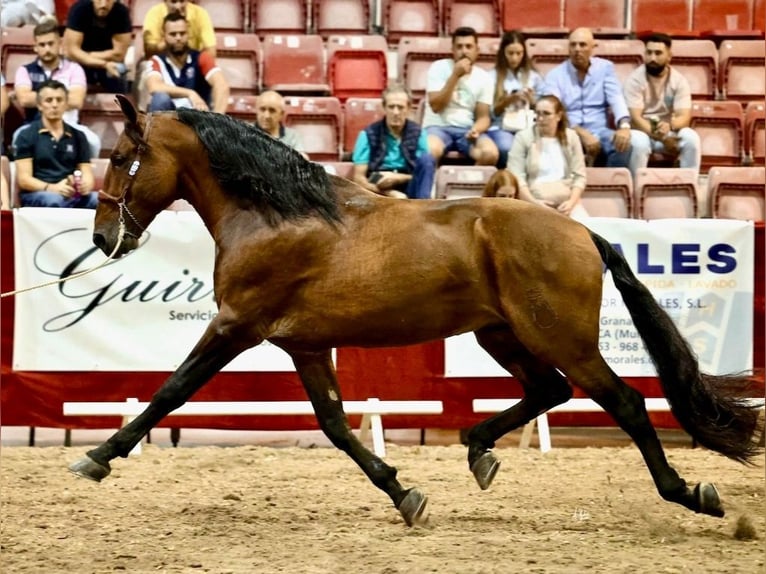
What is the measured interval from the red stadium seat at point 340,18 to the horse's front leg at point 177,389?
22.9 feet

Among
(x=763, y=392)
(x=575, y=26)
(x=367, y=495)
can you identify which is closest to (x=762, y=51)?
(x=575, y=26)

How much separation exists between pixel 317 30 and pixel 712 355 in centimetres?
563

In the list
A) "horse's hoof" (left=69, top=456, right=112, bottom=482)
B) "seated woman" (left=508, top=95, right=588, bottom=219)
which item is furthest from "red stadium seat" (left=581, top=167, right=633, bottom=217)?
"horse's hoof" (left=69, top=456, right=112, bottom=482)

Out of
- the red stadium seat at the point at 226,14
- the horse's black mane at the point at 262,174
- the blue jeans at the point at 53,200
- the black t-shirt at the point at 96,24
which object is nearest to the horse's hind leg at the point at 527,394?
the horse's black mane at the point at 262,174

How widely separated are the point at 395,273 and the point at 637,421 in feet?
4.19

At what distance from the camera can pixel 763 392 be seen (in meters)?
5.69

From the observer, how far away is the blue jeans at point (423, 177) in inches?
340

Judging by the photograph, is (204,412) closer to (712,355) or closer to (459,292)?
(459,292)

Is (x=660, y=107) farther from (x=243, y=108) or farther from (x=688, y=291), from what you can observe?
(x=243, y=108)

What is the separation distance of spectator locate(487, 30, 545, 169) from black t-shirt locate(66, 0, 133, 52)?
3297 mm

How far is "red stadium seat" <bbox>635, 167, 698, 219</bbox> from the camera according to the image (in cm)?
946

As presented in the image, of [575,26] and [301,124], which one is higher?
[575,26]

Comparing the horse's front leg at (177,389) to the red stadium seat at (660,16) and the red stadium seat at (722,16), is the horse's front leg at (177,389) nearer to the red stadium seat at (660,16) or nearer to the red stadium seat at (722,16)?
the red stadium seat at (660,16)

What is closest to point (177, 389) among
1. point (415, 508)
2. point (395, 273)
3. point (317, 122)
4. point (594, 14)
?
point (395, 273)
